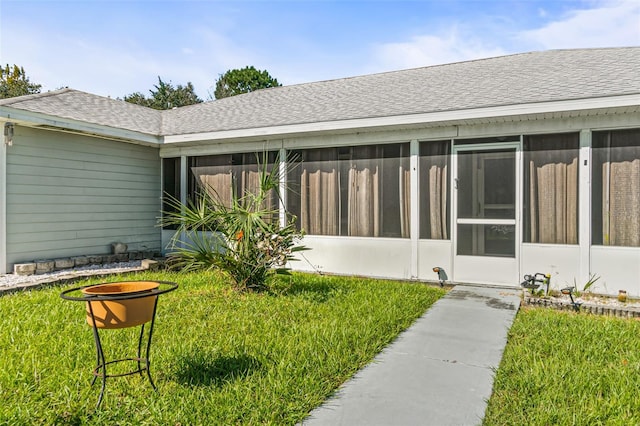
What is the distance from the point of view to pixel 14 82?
25.9 meters

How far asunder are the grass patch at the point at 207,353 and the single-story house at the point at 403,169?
1.71 m

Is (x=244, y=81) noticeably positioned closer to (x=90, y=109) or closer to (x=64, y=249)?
(x=90, y=109)

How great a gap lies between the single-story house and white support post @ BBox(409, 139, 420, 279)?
2 cm

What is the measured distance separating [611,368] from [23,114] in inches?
322

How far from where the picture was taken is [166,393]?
104 inches

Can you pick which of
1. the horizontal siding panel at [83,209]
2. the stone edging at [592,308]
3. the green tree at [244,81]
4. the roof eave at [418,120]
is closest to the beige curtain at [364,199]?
the roof eave at [418,120]

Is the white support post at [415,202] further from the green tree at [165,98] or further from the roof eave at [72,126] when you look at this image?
the green tree at [165,98]

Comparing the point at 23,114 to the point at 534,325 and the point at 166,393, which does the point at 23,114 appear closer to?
the point at 166,393

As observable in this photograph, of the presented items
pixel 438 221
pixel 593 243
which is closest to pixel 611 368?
pixel 593 243

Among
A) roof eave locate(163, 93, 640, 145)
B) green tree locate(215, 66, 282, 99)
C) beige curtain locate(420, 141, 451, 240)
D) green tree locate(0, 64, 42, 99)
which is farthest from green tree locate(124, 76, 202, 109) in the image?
beige curtain locate(420, 141, 451, 240)

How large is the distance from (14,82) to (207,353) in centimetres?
3091

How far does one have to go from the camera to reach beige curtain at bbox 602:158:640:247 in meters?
5.38

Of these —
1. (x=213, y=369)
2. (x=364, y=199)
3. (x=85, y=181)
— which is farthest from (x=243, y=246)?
(x=85, y=181)

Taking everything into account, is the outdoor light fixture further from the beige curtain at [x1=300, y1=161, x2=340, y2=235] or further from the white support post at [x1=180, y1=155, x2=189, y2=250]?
the beige curtain at [x1=300, y1=161, x2=340, y2=235]
